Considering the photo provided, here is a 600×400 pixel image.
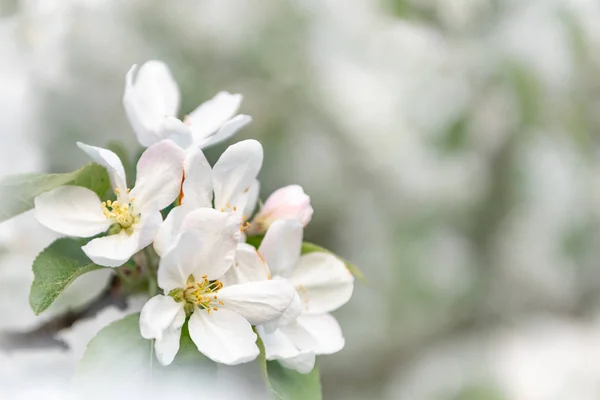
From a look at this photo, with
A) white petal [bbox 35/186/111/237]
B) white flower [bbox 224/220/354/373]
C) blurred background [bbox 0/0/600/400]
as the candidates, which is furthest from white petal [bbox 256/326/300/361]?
blurred background [bbox 0/0/600/400]

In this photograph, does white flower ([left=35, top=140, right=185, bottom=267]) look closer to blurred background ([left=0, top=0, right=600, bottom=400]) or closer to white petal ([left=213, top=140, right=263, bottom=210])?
Result: white petal ([left=213, top=140, right=263, bottom=210])

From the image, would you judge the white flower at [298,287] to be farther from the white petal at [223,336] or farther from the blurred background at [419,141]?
the blurred background at [419,141]

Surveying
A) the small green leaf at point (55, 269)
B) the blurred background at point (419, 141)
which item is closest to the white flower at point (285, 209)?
the small green leaf at point (55, 269)

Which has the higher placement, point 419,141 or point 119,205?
point 419,141

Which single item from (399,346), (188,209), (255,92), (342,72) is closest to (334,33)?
(342,72)

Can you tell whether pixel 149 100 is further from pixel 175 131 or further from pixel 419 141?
pixel 419 141

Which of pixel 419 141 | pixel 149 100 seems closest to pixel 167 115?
pixel 149 100
